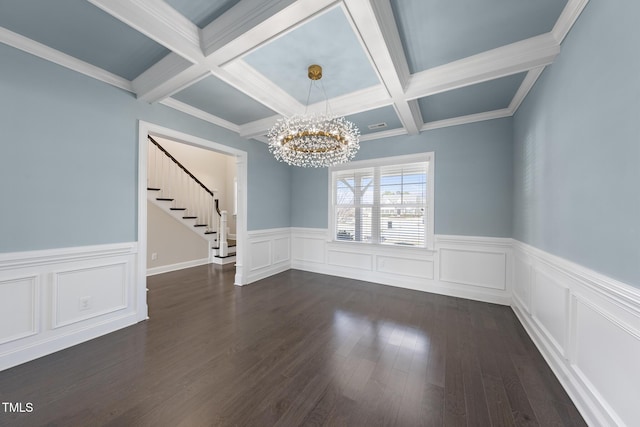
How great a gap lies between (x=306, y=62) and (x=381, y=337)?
296 centimetres

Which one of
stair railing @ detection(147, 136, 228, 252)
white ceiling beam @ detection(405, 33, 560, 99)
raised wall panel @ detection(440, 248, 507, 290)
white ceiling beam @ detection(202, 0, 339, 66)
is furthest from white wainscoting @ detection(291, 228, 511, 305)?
white ceiling beam @ detection(202, 0, 339, 66)

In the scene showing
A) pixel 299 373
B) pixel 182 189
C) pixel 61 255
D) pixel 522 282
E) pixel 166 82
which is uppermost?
pixel 166 82

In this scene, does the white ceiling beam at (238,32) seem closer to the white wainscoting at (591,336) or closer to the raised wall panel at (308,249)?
the white wainscoting at (591,336)

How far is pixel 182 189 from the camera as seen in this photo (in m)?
6.00

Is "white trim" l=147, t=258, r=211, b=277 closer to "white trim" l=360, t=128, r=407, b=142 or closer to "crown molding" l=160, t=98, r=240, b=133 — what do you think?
"crown molding" l=160, t=98, r=240, b=133

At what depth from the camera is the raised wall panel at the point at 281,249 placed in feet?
16.1

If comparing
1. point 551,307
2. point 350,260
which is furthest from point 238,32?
point 350,260

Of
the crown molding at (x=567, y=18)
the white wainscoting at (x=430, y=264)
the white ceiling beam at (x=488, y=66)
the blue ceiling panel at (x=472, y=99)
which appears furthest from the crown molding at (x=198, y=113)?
the crown molding at (x=567, y=18)

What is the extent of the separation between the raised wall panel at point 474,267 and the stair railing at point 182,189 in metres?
5.01

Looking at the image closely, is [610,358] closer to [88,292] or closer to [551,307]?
[551,307]

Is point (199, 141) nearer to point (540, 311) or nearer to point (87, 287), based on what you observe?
point (87, 287)

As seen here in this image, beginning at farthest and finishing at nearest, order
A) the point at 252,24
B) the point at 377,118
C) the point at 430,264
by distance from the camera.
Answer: the point at 430,264
the point at 377,118
the point at 252,24

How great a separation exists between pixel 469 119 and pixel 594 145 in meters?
2.29

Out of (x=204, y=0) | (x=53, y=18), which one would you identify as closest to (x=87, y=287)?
(x=53, y=18)
